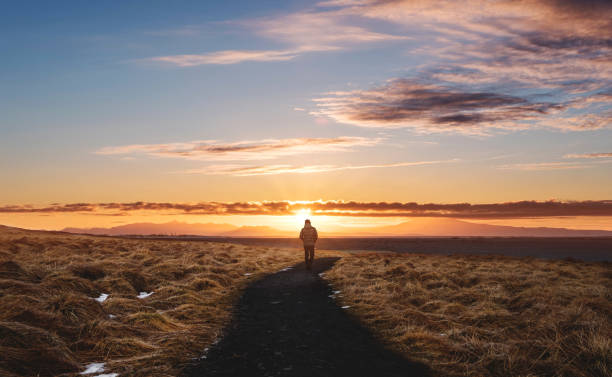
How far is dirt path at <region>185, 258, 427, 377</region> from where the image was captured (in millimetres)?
7253

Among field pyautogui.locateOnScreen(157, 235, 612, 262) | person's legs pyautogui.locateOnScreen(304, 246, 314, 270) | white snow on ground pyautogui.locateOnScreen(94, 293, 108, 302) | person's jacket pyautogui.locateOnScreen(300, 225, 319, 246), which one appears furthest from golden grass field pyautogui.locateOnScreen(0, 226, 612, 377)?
field pyautogui.locateOnScreen(157, 235, 612, 262)

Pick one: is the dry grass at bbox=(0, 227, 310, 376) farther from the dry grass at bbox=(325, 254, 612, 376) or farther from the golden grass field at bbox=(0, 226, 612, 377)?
the dry grass at bbox=(325, 254, 612, 376)

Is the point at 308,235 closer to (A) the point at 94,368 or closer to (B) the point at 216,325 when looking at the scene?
(B) the point at 216,325

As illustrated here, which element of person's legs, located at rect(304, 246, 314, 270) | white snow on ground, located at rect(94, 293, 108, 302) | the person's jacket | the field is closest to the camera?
white snow on ground, located at rect(94, 293, 108, 302)

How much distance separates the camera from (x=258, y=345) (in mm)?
8828

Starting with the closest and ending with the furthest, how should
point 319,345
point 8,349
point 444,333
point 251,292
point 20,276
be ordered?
point 8,349, point 319,345, point 444,333, point 20,276, point 251,292

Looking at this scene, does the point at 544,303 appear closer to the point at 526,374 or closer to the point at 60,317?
the point at 526,374

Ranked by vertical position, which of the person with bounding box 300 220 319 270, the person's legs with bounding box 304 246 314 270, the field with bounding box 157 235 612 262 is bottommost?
the field with bounding box 157 235 612 262

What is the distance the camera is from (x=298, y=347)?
8695mm

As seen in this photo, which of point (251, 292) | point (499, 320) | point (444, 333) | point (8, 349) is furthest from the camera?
point (251, 292)

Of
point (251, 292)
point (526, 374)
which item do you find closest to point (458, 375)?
point (526, 374)

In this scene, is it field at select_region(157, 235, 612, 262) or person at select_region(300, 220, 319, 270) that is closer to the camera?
person at select_region(300, 220, 319, 270)

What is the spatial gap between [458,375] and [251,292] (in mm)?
11027

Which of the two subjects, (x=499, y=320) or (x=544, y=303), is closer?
(x=499, y=320)
